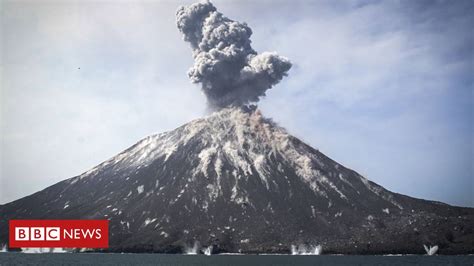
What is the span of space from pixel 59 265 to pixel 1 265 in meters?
15.1

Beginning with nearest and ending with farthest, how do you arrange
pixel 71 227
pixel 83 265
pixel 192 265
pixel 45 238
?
1. pixel 45 238
2. pixel 71 227
3. pixel 83 265
4. pixel 192 265

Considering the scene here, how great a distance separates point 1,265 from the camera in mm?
143000

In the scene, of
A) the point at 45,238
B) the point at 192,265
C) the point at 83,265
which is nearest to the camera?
the point at 45,238

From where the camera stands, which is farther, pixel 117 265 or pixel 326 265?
pixel 326 265

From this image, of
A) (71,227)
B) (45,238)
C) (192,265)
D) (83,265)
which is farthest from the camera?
(192,265)

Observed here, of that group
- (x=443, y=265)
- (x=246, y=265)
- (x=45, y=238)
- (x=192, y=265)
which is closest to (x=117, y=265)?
(x=192, y=265)

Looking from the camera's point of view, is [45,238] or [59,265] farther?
[59,265]

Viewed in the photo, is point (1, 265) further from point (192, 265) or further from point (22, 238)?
point (192, 265)

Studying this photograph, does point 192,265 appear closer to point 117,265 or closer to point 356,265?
point 117,265

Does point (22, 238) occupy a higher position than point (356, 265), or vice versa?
point (22, 238)

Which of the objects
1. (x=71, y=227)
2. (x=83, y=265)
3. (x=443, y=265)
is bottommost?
(x=443, y=265)

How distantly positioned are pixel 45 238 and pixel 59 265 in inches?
1863

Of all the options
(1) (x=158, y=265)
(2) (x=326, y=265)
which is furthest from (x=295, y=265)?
(1) (x=158, y=265)

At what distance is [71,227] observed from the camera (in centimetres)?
13612
